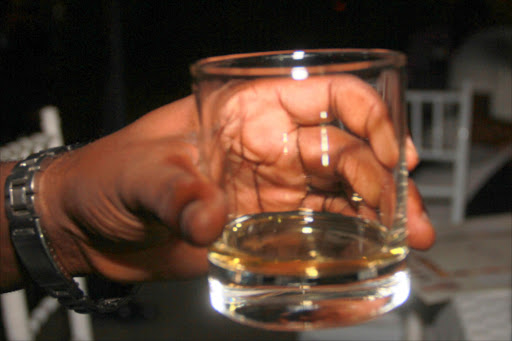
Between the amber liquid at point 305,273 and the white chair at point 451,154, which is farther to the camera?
the white chair at point 451,154

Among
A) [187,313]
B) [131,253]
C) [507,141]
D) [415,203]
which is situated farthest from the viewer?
[507,141]

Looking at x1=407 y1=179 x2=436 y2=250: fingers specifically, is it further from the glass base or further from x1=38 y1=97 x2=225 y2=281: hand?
x1=38 y1=97 x2=225 y2=281: hand

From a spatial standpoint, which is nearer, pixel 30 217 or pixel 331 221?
pixel 331 221

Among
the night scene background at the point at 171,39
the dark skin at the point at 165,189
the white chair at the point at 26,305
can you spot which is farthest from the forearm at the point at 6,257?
the night scene background at the point at 171,39

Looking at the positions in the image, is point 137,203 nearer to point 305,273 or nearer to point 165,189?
point 165,189

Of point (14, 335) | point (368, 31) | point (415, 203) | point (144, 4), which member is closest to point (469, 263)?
point (415, 203)

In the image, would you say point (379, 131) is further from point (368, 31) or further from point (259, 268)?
point (368, 31)

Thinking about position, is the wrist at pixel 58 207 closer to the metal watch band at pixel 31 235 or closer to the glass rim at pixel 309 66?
the metal watch band at pixel 31 235
